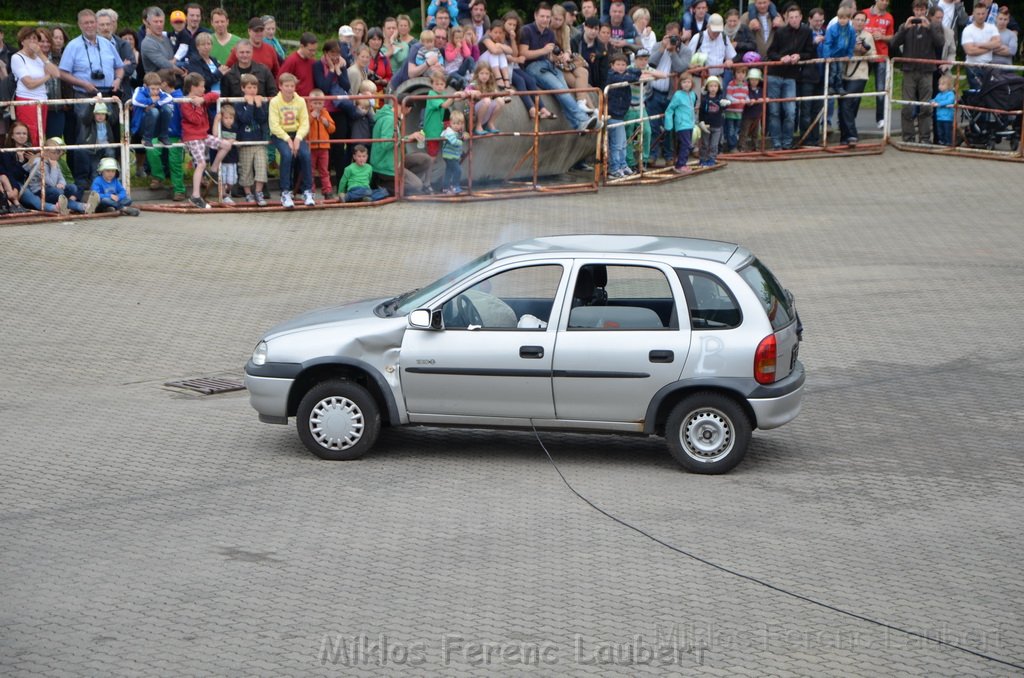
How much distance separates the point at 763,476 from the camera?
10203mm

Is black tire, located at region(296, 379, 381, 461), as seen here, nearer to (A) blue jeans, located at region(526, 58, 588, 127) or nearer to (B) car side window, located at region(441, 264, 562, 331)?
(B) car side window, located at region(441, 264, 562, 331)

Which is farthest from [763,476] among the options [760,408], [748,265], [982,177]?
[982,177]

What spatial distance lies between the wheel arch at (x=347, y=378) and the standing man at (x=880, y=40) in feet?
53.0

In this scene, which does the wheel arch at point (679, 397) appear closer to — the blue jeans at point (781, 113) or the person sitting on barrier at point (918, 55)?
the blue jeans at point (781, 113)

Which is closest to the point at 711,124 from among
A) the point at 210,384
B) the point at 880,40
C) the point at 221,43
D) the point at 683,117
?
the point at 683,117

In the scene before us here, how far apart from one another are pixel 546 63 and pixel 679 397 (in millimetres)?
12334

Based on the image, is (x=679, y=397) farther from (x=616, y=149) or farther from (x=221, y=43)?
(x=221, y=43)

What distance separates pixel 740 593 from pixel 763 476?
7.83 ft

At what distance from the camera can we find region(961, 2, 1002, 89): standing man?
23875 millimetres

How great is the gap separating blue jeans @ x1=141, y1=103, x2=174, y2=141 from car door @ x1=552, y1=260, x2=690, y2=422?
10.1 meters

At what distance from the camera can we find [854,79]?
2395 cm

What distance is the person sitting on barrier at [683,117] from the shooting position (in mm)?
21906

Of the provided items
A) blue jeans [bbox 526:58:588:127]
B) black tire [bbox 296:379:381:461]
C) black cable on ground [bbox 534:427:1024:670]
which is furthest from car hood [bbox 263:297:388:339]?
blue jeans [bbox 526:58:588:127]

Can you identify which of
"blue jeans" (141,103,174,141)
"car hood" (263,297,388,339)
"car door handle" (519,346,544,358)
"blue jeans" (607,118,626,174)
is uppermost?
"blue jeans" (141,103,174,141)
